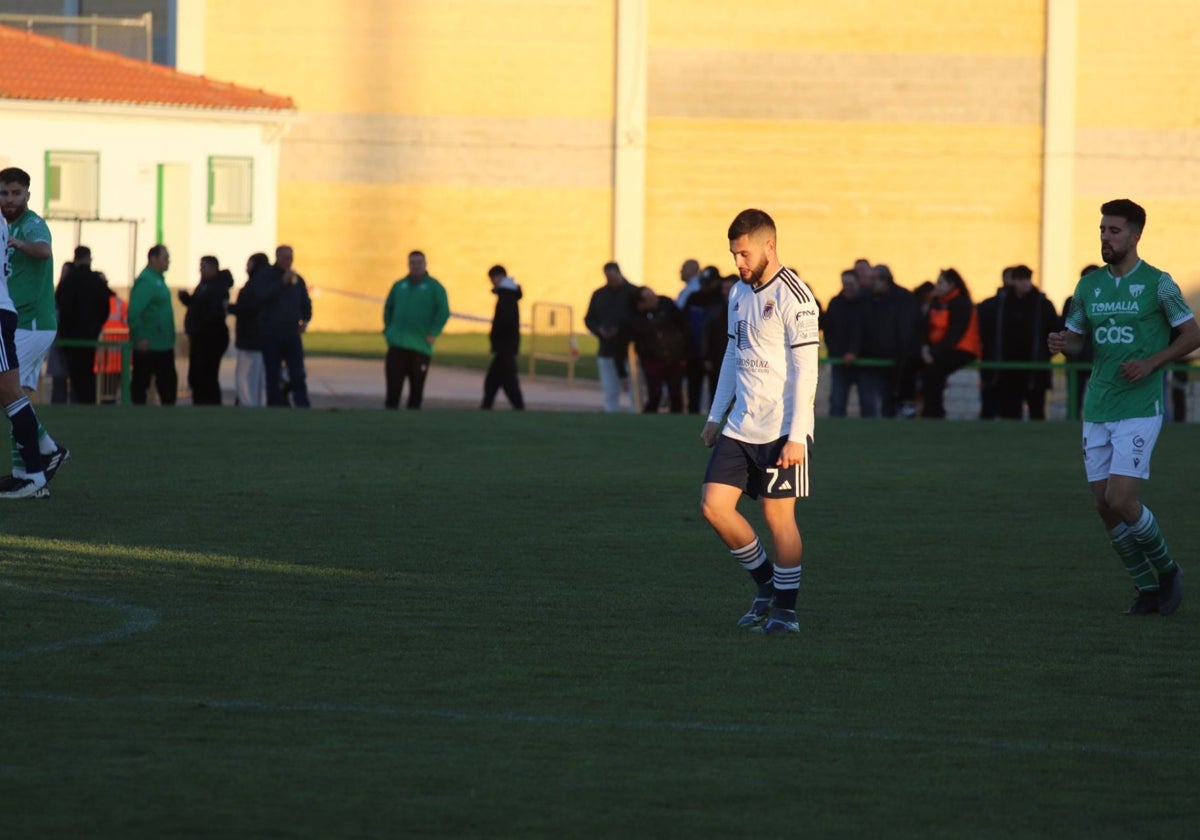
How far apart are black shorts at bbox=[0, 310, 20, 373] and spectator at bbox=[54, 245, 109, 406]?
988 cm

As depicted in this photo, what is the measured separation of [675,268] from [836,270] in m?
3.38

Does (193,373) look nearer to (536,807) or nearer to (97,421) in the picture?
(97,421)

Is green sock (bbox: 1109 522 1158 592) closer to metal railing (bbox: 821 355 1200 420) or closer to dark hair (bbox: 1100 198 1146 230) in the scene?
dark hair (bbox: 1100 198 1146 230)

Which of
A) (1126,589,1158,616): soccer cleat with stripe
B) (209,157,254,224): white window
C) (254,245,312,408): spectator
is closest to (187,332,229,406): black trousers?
(254,245,312,408): spectator

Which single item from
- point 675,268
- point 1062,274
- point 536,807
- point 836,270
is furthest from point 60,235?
point 536,807

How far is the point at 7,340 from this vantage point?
1180 centimetres

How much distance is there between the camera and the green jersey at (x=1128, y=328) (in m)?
8.94

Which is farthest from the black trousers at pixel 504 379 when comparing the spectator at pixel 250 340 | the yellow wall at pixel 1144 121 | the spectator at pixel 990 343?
the yellow wall at pixel 1144 121

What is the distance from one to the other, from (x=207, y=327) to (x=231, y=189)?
12.3 meters

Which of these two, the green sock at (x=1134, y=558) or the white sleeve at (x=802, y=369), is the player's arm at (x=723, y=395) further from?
the green sock at (x=1134, y=558)

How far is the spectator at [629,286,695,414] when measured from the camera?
2280cm

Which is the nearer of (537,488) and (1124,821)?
(1124,821)

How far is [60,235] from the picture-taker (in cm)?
3064

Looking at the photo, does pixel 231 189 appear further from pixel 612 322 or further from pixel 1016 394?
pixel 1016 394
